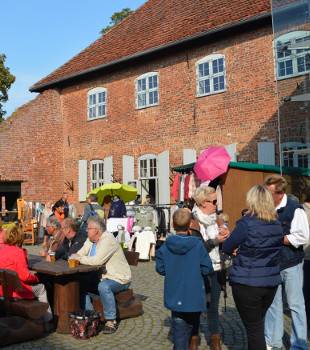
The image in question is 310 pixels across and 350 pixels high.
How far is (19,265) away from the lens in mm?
5945

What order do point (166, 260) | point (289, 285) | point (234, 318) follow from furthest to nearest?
point (234, 318) < point (289, 285) < point (166, 260)

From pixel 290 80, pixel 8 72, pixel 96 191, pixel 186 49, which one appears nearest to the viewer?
pixel 290 80

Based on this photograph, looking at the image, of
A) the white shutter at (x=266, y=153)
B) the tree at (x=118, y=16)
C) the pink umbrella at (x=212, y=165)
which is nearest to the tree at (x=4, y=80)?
the tree at (x=118, y=16)

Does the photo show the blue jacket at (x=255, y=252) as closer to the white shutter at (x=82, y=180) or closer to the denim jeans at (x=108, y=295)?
the denim jeans at (x=108, y=295)

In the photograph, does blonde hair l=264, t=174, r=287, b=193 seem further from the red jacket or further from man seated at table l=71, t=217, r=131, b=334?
the red jacket

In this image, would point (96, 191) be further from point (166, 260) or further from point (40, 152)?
point (166, 260)

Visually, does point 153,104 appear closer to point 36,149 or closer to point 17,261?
point 36,149

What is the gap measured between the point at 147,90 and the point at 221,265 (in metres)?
14.4

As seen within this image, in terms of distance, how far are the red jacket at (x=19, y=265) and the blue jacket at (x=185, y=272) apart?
→ 234 centimetres

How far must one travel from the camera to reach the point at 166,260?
171 inches

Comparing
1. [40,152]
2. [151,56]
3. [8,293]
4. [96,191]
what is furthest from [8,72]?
[8,293]

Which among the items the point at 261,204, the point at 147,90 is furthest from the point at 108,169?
the point at 261,204

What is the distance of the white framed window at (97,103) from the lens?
20.4 m

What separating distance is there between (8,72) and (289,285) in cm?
3021
